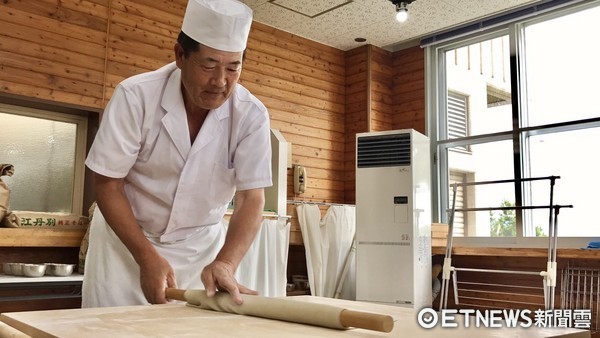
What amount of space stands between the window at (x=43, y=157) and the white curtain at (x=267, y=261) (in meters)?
1.30

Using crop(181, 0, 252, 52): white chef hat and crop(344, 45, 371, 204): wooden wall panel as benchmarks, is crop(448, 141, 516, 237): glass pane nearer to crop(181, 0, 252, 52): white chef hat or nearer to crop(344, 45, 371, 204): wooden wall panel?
crop(344, 45, 371, 204): wooden wall panel

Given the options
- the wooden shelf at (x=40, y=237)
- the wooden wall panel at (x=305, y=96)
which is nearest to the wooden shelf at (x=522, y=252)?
the wooden wall panel at (x=305, y=96)

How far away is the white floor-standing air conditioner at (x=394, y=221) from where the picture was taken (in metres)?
4.49

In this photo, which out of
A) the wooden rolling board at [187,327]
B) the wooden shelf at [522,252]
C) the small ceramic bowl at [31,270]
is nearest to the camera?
the wooden rolling board at [187,327]

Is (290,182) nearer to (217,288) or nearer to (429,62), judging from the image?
(429,62)

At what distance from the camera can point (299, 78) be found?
556 cm

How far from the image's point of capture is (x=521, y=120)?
501 cm

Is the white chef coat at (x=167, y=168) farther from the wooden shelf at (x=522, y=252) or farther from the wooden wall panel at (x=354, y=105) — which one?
the wooden wall panel at (x=354, y=105)

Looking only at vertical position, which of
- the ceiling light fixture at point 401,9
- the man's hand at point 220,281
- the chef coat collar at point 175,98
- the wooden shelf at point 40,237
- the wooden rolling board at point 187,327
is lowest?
the wooden rolling board at point 187,327

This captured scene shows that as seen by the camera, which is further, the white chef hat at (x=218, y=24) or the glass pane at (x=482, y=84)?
the glass pane at (x=482, y=84)

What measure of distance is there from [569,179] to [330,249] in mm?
2118

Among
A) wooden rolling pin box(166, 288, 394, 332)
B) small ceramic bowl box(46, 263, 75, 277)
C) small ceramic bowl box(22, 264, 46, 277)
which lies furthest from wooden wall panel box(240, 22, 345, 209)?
wooden rolling pin box(166, 288, 394, 332)

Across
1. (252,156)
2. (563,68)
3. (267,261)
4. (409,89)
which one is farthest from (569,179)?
(252,156)

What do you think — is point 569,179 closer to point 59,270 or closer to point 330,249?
point 330,249
